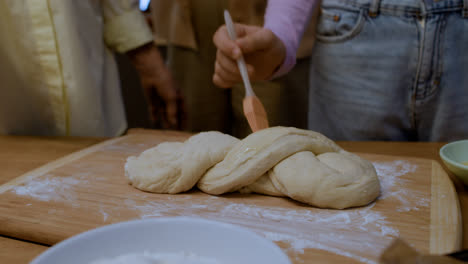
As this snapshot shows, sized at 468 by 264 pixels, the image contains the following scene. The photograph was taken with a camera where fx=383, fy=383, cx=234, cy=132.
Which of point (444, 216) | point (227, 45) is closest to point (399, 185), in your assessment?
point (444, 216)

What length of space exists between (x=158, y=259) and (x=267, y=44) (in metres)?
0.99

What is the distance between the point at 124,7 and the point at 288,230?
1375 mm

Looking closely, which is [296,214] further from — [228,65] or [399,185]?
[228,65]

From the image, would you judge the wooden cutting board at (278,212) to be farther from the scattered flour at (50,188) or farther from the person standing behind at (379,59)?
the person standing behind at (379,59)

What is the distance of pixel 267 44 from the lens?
139 centimetres

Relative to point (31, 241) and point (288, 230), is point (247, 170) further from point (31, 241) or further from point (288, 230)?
point (31, 241)

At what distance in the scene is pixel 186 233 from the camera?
0.60 meters

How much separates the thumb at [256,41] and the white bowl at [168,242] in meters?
0.83

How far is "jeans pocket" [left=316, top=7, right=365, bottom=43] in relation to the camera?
1.46 metres

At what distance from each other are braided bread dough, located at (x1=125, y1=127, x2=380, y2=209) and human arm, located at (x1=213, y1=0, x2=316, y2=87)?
1.23ft

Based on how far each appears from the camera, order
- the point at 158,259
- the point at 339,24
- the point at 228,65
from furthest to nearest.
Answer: the point at 339,24 < the point at 228,65 < the point at 158,259

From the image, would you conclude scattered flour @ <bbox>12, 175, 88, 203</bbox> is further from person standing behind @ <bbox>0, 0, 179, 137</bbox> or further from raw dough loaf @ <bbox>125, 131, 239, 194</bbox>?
person standing behind @ <bbox>0, 0, 179, 137</bbox>

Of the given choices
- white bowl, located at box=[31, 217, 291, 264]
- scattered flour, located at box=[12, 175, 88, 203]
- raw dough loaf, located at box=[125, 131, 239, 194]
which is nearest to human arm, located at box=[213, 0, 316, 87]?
raw dough loaf, located at box=[125, 131, 239, 194]

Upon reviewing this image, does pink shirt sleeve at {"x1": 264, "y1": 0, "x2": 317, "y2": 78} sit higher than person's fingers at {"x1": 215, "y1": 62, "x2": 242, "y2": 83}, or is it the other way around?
pink shirt sleeve at {"x1": 264, "y1": 0, "x2": 317, "y2": 78}
